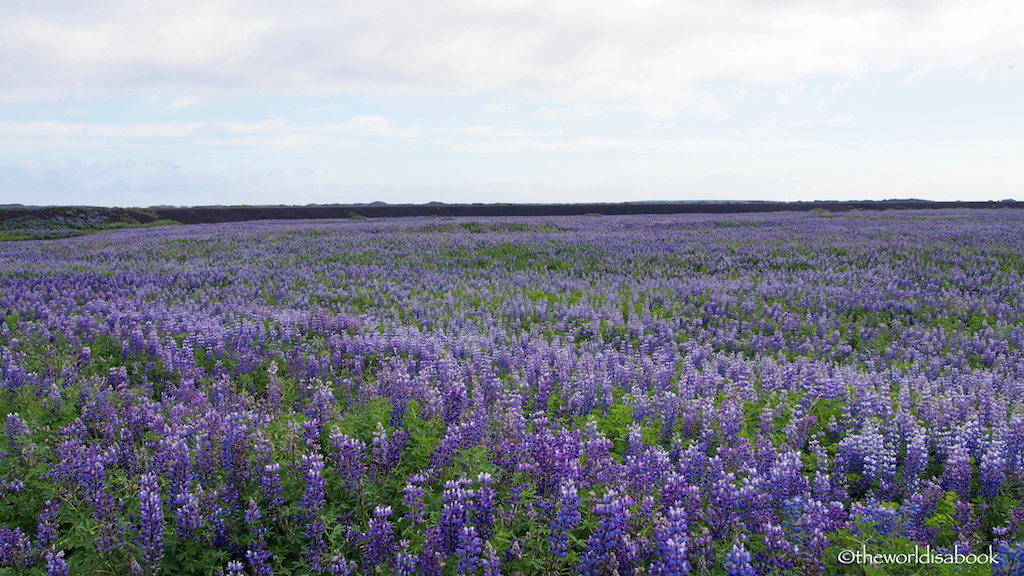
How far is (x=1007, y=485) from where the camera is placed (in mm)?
4438

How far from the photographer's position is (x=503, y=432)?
4.23 metres

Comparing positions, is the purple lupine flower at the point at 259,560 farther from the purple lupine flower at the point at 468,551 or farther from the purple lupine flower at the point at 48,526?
the purple lupine flower at the point at 48,526

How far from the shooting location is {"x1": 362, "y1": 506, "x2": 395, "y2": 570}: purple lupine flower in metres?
3.17

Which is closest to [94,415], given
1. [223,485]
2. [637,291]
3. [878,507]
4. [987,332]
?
[223,485]

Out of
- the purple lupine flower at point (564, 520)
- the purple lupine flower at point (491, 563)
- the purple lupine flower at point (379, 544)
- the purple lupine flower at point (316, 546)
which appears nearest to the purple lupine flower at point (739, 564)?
the purple lupine flower at point (564, 520)

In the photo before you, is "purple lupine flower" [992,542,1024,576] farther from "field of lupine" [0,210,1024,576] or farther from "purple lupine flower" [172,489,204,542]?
"purple lupine flower" [172,489,204,542]

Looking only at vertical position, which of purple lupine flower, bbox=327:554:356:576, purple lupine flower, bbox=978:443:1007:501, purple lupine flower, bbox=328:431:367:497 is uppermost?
purple lupine flower, bbox=328:431:367:497

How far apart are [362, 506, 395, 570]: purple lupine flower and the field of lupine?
15 millimetres

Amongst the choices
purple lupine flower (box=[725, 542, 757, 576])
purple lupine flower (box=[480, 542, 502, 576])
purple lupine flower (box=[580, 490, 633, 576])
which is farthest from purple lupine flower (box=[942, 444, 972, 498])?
purple lupine flower (box=[480, 542, 502, 576])

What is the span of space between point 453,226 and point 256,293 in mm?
21478

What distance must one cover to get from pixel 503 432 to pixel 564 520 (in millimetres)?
1257

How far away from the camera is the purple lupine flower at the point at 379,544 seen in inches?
125

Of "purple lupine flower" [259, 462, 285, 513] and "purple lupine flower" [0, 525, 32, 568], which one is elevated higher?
"purple lupine flower" [259, 462, 285, 513]

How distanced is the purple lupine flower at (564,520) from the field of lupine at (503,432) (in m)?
0.02
